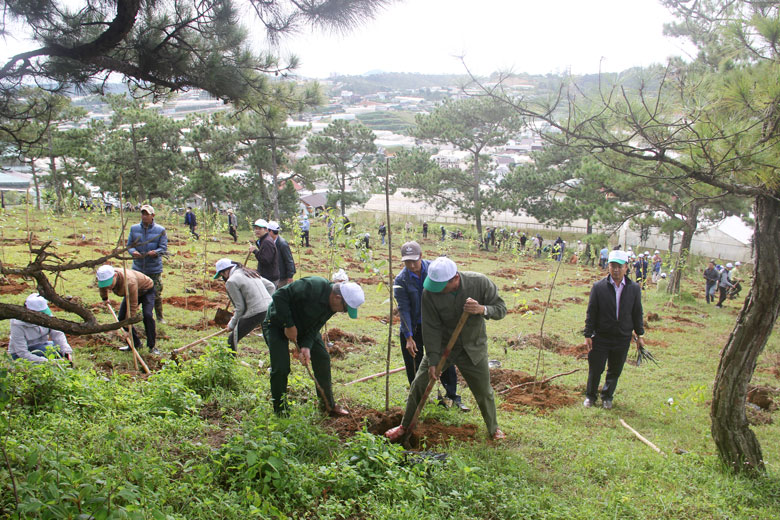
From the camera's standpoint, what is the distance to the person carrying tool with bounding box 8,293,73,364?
14.9ft

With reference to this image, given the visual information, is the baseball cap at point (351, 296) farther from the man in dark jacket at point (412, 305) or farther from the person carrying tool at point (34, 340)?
the person carrying tool at point (34, 340)

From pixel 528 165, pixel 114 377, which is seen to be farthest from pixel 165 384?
pixel 528 165

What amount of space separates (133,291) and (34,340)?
993 millimetres

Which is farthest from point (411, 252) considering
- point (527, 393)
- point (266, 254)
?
point (266, 254)

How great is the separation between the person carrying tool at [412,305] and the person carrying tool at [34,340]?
3048 millimetres

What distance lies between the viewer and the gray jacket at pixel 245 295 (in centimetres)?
543

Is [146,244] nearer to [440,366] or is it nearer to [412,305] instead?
[412,305]

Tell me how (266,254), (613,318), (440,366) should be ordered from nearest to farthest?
(440,366), (613,318), (266,254)

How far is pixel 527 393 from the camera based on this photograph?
19.8ft

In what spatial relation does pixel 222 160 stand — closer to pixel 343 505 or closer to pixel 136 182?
pixel 136 182

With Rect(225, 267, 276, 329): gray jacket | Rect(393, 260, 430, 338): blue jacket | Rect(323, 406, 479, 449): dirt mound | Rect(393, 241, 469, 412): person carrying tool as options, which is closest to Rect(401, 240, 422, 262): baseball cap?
Rect(393, 241, 469, 412): person carrying tool

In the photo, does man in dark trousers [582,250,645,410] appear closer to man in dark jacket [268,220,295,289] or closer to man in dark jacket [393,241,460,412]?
man in dark jacket [393,241,460,412]

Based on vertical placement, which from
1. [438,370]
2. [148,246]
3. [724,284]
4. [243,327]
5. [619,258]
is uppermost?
[619,258]

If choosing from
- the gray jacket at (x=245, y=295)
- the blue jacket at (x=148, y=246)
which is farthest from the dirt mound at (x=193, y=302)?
the gray jacket at (x=245, y=295)
